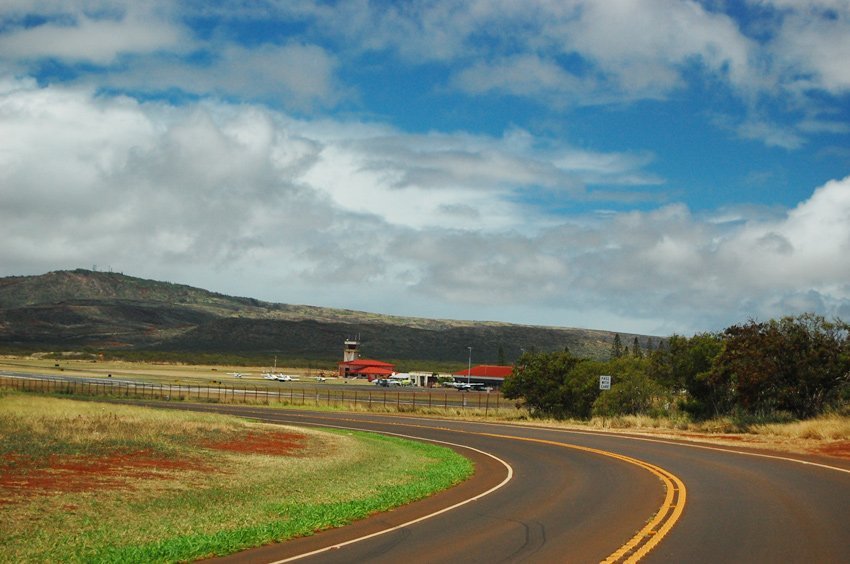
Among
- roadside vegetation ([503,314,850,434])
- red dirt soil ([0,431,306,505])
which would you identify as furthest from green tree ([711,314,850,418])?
red dirt soil ([0,431,306,505])

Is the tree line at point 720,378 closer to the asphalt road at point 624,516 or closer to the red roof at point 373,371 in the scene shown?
the asphalt road at point 624,516

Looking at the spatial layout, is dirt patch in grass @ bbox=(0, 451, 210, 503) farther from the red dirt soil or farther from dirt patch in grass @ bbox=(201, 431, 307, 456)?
dirt patch in grass @ bbox=(201, 431, 307, 456)

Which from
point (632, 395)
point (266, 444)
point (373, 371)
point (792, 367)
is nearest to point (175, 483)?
point (266, 444)

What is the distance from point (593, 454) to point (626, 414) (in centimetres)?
2353

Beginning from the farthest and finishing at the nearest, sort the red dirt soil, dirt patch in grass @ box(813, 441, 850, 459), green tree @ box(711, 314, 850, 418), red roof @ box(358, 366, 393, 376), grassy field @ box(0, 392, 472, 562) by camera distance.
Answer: red roof @ box(358, 366, 393, 376) → green tree @ box(711, 314, 850, 418) → dirt patch in grass @ box(813, 441, 850, 459) → the red dirt soil → grassy field @ box(0, 392, 472, 562)

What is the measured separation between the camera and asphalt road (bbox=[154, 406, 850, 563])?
12867 millimetres

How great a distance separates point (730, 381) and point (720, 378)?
2.97ft

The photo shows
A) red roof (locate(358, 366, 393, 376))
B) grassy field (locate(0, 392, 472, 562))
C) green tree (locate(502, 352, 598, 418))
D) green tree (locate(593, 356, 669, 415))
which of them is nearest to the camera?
grassy field (locate(0, 392, 472, 562))

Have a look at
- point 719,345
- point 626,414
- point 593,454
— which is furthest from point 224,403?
point 593,454

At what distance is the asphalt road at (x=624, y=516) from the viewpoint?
12867 millimetres

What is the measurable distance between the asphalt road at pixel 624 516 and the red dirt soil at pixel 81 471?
7.71 m

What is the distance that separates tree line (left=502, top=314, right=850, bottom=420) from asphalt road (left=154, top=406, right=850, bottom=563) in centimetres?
1243

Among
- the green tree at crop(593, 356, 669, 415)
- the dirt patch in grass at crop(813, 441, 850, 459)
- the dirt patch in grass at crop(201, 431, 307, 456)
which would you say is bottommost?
the dirt patch in grass at crop(201, 431, 307, 456)

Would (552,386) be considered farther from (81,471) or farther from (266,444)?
(81,471)
